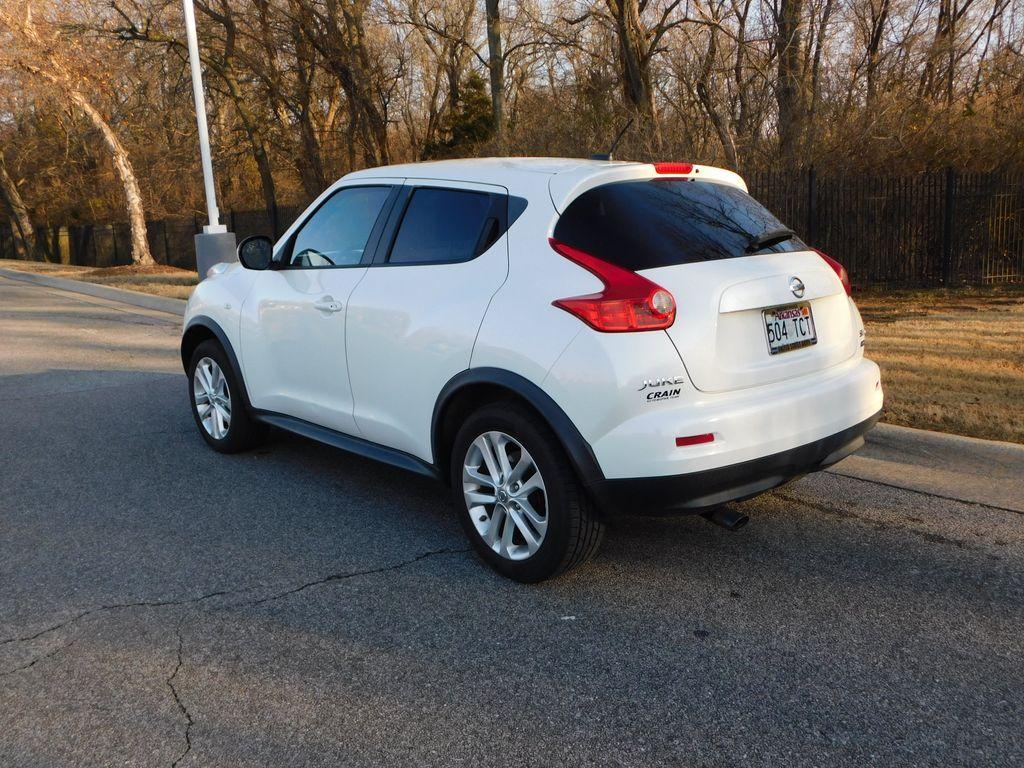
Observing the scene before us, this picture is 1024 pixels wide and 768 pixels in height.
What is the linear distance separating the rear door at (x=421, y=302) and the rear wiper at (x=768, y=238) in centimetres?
109

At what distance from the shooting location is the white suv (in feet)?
11.8

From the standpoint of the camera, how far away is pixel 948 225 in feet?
44.6

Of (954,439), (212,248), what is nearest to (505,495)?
(954,439)

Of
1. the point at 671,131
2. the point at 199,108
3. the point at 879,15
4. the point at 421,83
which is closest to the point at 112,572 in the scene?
the point at 199,108

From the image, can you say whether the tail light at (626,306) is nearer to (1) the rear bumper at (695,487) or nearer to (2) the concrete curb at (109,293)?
(1) the rear bumper at (695,487)

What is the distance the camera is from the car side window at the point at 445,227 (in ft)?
13.9

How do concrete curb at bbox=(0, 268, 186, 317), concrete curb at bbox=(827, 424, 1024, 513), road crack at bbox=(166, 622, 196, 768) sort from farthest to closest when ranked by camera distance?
1. concrete curb at bbox=(0, 268, 186, 317)
2. concrete curb at bbox=(827, 424, 1024, 513)
3. road crack at bbox=(166, 622, 196, 768)

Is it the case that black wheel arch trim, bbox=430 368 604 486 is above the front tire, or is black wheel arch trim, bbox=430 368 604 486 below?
above

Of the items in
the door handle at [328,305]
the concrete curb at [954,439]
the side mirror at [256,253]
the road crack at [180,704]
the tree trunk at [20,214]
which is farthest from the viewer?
the tree trunk at [20,214]

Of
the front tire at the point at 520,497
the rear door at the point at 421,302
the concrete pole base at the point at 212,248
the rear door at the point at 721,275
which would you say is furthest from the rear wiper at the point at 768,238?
the concrete pole base at the point at 212,248

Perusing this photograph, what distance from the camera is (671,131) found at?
18891 millimetres

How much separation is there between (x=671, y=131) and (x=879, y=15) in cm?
558

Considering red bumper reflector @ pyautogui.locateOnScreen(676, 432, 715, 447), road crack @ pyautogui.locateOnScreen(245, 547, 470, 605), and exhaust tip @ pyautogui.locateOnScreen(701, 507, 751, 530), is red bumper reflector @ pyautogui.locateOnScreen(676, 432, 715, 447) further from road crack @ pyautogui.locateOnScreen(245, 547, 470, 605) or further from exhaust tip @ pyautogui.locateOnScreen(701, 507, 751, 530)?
road crack @ pyautogui.locateOnScreen(245, 547, 470, 605)

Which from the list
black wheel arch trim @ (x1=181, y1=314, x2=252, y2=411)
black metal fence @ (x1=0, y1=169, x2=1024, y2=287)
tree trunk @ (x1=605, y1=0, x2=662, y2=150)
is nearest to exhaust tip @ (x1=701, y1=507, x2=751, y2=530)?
black wheel arch trim @ (x1=181, y1=314, x2=252, y2=411)
